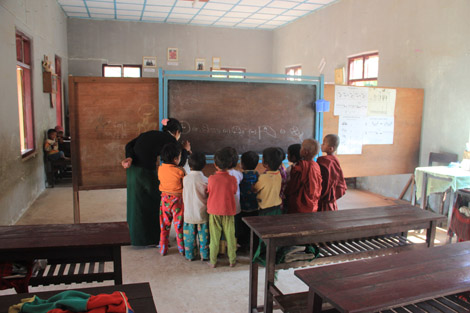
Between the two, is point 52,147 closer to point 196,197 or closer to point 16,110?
point 16,110

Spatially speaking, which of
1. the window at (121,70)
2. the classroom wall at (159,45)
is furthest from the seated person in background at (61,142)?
the window at (121,70)

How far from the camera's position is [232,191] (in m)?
2.91

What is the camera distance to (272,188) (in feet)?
9.53

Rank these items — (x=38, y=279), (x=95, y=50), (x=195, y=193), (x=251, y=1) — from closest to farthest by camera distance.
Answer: (x=38, y=279) → (x=195, y=193) → (x=251, y=1) → (x=95, y=50)

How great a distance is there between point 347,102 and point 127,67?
258 inches

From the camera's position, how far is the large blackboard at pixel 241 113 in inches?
147

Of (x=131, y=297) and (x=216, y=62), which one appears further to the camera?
(x=216, y=62)

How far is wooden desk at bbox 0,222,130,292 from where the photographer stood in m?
1.77

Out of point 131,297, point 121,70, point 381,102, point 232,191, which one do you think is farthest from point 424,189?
point 121,70

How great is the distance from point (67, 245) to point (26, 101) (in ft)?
14.2

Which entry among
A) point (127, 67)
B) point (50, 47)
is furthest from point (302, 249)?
point (127, 67)

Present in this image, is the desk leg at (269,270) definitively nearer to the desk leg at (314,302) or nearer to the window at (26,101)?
the desk leg at (314,302)

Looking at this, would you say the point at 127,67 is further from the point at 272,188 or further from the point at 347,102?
the point at 272,188

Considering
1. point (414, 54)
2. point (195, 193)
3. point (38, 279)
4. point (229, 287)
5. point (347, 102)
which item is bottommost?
point (229, 287)
